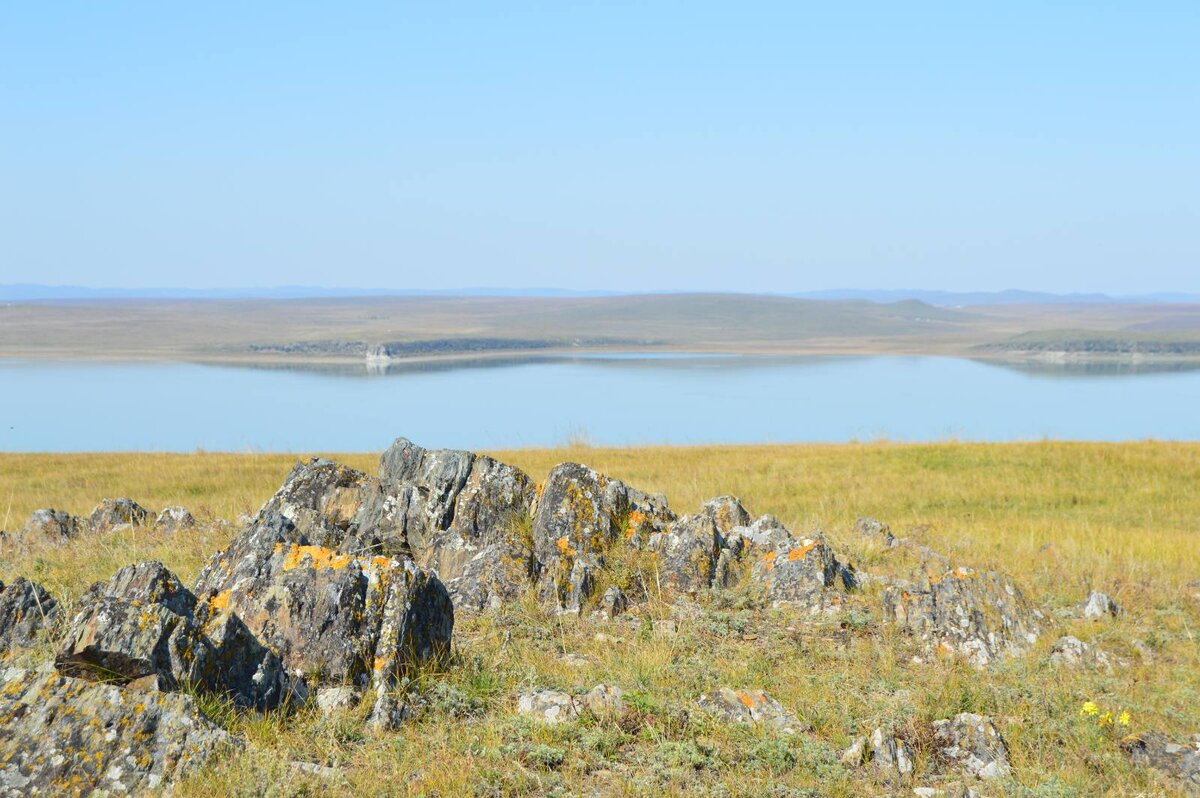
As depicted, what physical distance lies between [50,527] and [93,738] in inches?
362

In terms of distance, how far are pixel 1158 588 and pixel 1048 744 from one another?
5821 millimetres

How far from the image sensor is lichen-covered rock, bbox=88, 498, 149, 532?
47.1ft

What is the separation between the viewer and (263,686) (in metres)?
6.97

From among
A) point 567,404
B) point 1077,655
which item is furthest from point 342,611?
point 567,404

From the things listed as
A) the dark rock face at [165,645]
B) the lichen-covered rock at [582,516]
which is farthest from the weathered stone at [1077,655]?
the dark rock face at [165,645]

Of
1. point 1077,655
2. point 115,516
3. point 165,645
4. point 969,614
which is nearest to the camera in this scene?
point 165,645

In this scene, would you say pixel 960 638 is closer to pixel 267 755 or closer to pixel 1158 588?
pixel 1158 588

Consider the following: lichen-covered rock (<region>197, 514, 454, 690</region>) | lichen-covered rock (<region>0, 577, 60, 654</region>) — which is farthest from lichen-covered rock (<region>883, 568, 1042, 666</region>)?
lichen-covered rock (<region>0, 577, 60, 654</region>)

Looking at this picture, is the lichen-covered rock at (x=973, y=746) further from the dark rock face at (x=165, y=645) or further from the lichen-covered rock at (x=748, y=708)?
the dark rock face at (x=165, y=645)

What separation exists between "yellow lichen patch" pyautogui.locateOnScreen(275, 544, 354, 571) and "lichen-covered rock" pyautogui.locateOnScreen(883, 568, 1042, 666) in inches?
213

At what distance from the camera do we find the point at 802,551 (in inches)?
428

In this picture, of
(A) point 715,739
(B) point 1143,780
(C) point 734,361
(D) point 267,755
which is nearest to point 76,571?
(D) point 267,755

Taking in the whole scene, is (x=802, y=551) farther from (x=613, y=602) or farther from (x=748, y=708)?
(x=748, y=708)

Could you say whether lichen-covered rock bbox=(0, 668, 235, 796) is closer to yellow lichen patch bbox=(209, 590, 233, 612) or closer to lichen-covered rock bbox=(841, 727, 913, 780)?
yellow lichen patch bbox=(209, 590, 233, 612)
